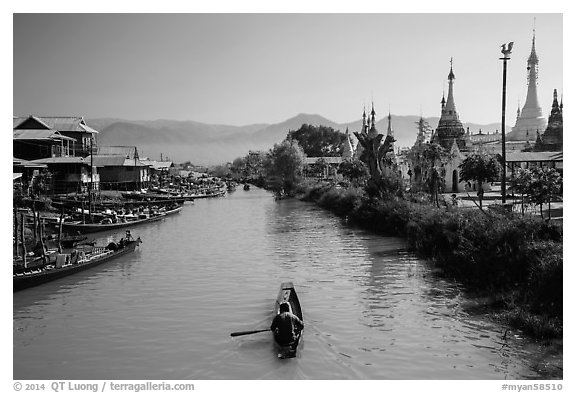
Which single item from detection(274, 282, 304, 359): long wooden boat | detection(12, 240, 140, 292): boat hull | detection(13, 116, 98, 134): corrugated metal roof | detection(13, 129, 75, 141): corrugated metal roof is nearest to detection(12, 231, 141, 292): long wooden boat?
detection(12, 240, 140, 292): boat hull

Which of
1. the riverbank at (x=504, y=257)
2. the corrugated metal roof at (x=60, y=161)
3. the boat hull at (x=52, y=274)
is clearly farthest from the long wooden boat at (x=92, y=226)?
the riverbank at (x=504, y=257)

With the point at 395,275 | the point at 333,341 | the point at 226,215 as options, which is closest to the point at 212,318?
the point at 333,341

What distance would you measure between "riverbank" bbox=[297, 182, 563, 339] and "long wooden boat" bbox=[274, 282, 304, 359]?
4046mm

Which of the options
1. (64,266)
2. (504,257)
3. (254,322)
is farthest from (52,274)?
(504,257)

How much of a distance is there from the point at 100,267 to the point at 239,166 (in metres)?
98.9

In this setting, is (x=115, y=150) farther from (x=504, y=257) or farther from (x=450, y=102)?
(x=504, y=257)

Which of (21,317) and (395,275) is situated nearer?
(21,317)

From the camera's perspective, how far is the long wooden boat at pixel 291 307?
34.5ft

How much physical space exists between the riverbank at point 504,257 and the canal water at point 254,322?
0.46 m

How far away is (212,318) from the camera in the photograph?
42.5ft

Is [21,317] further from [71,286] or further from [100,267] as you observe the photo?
[100,267]

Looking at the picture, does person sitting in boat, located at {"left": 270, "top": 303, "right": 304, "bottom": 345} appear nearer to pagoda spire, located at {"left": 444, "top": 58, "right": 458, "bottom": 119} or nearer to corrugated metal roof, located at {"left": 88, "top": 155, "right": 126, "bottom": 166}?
corrugated metal roof, located at {"left": 88, "top": 155, "right": 126, "bottom": 166}

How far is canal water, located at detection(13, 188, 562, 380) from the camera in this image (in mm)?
10203

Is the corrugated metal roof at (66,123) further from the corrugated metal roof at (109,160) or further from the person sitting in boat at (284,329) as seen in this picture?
the person sitting in boat at (284,329)
